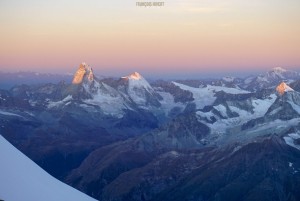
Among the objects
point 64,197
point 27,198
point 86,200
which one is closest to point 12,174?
point 27,198

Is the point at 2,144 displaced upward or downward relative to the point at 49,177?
upward

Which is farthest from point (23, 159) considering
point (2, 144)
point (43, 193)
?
point (43, 193)

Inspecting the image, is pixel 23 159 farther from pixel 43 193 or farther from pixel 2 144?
pixel 43 193

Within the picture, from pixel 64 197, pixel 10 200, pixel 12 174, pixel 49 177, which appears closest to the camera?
pixel 10 200

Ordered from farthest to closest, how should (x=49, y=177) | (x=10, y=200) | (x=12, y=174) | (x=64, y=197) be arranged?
(x=49, y=177) < (x=64, y=197) < (x=12, y=174) < (x=10, y=200)

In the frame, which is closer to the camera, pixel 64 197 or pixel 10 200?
pixel 10 200

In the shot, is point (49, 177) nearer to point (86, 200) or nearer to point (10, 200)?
point (86, 200)
